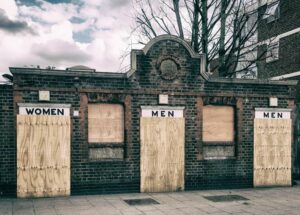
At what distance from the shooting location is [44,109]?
11016mm

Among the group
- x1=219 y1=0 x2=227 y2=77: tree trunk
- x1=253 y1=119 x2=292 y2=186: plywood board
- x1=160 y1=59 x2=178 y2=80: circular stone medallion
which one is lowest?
x1=253 y1=119 x2=292 y2=186: plywood board

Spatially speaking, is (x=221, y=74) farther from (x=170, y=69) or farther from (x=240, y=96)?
(x=170, y=69)

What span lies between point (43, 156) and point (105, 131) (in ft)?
6.80

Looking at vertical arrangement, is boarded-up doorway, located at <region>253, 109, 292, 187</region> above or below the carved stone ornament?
below

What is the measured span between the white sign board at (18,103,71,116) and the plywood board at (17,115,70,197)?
125 mm

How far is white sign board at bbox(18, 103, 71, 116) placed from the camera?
1081cm

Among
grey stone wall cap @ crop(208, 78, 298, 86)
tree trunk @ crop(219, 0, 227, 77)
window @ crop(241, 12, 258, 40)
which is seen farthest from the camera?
tree trunk @ crop(219, 0, 227, 77)

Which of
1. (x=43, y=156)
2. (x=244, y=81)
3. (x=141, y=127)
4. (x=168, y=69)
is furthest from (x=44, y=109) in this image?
(x=244, y=81)

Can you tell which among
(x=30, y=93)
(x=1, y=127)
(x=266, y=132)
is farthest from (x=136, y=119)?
(x=266, y=132)

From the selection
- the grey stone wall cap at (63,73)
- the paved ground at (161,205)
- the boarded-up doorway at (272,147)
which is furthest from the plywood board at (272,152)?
the grey stone wall cap at (63,73)

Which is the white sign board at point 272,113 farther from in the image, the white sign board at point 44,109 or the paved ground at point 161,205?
the white sign board at point 44,109

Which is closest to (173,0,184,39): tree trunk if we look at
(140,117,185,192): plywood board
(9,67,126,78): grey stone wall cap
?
(140,117,185,192): plywood board

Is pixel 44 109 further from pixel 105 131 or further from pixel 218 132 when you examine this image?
pixel 218 132

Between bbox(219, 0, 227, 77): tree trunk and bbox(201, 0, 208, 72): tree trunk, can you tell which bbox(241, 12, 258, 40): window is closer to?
bbox(219, 0, 227, 77): tree trunk
